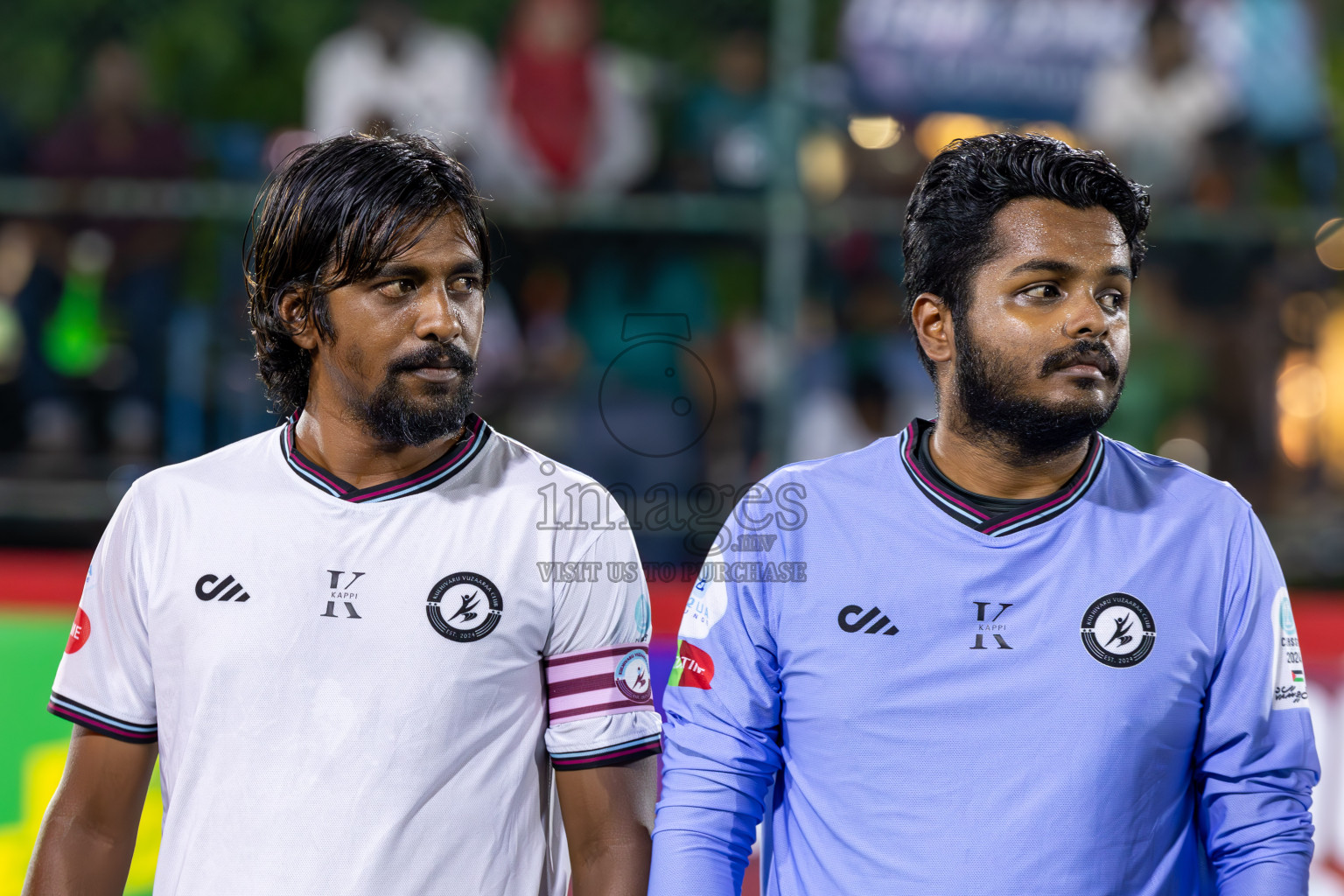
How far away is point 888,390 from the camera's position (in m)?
5.53

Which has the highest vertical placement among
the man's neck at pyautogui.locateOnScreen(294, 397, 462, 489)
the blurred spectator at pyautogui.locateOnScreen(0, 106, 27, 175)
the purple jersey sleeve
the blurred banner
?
the blurred banner

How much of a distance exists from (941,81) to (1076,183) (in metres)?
3.65

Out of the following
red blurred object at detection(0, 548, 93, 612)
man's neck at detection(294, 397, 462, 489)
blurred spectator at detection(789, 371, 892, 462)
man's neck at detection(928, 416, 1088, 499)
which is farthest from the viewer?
blurred spectator at detection(789, 371, 892, 462)

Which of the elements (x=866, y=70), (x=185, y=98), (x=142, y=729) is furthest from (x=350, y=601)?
(x=185, y=98)

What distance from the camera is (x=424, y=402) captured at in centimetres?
225

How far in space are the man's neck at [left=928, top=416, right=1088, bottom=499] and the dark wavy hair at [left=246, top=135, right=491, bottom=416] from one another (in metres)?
0.88

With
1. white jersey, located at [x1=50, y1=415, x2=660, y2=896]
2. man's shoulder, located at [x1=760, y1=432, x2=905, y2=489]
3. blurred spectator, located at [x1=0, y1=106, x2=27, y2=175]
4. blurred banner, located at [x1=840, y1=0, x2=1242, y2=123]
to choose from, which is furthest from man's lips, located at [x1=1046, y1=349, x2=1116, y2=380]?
blurred spectator, located at [x1=0, y1=106, x2=27, y2=175]

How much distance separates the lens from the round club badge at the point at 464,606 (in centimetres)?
218

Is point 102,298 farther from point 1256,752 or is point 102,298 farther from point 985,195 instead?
point 1256,752

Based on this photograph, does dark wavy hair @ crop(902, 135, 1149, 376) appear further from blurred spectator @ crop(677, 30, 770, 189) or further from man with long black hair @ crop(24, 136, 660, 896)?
blurred spectator @ crop(677, 30, 770, 189)

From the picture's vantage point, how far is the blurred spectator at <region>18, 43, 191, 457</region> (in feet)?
18.2

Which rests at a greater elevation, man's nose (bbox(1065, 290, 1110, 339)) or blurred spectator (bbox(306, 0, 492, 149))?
blurred spectator (bbox(306, 0, 492, 149))

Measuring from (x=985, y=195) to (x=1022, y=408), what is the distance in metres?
0.35

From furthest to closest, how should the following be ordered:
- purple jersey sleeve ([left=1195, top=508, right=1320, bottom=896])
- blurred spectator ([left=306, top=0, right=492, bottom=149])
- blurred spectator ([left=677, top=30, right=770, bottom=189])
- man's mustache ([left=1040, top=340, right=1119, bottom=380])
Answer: blurred spectator ([left=306, top=0, right=492, bottom=149]) < blurred spectator ([left=677, top=30, right=770, bottom=189]) < man's mustache ([left=1040, top=340, right=1119, bottom=380]) < purple jersey sleeve ([left=1195, top=508, right=1320, bottom=896])
